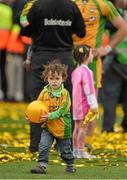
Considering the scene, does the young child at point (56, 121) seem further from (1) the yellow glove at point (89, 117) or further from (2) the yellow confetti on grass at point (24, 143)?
(1) the yellow glove at point (89, 117)

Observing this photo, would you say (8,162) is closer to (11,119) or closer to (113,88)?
(113,88)

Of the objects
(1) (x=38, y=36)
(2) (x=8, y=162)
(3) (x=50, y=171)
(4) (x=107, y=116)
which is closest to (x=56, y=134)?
(3) (x=50, y=171)

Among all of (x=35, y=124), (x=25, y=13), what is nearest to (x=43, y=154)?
(x=35, y=124)

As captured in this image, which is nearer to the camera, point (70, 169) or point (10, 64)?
point (70, 169)

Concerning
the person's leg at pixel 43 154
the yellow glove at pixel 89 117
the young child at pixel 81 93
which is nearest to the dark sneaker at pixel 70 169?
the person's leg at pixel 43 154

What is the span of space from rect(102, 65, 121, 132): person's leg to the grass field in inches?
9.5

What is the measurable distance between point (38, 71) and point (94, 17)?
1.21 metres

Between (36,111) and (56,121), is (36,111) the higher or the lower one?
the higher one

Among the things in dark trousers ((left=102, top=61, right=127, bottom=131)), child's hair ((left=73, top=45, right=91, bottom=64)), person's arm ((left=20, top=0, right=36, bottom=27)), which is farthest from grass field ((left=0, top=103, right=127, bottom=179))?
person's arm ((left=20, top=0, right=36, bottom=27))

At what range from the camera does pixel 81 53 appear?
44.5 ft

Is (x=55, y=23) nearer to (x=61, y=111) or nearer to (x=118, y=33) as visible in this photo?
(x=118, y=33)

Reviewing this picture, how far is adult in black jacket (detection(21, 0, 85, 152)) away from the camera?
1365 centimetres

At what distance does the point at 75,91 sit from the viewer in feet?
44.3

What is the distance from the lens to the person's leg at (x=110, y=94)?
17609 millimetres
